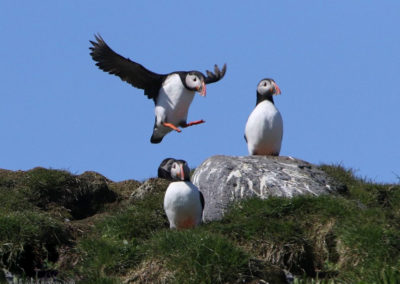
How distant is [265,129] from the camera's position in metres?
11.1

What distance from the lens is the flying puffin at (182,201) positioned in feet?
30.5

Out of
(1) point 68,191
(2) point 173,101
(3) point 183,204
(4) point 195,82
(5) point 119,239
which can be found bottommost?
(5) point 119,239

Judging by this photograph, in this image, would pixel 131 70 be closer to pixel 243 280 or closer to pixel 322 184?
pixel 322 184

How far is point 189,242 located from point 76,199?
4515 mm

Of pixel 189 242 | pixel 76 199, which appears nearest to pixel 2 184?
pixel 76 199

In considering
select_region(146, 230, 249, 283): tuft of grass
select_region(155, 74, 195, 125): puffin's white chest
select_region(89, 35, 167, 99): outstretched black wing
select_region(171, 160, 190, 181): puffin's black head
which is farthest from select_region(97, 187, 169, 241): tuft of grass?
select_region(89, 35, 167, 99): outstretched black wing

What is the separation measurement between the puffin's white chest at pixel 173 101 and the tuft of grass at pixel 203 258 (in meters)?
3.89

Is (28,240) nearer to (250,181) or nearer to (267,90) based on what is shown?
(250,181)

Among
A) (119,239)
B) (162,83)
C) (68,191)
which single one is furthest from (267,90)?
(68,191)

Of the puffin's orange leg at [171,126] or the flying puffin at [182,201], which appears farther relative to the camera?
the puffin's orange leg at [171,126]

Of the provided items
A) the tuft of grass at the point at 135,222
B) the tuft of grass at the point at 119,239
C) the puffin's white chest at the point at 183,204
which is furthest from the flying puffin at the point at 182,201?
the tuft of grass at the point at 135,222

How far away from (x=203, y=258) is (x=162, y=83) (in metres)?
4.92

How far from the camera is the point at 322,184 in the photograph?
35.7 ft

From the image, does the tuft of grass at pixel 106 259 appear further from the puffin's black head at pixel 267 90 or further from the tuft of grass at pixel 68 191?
the puffin's black head at pixel 267 90
